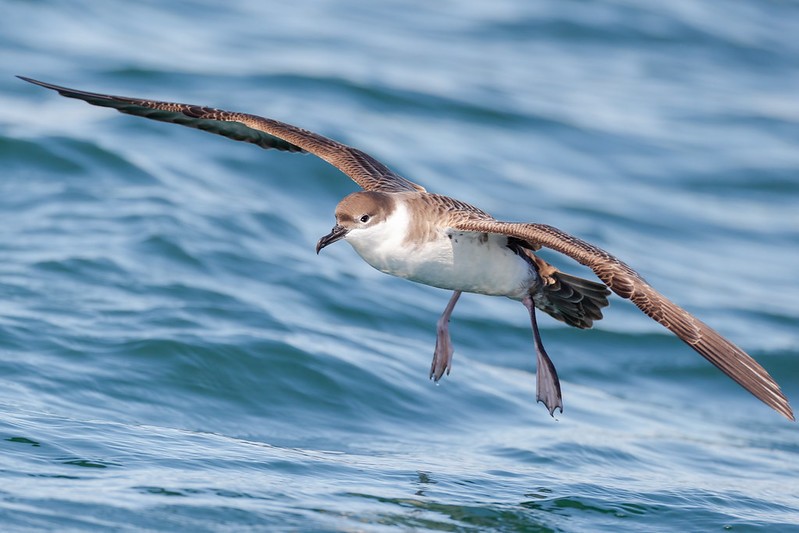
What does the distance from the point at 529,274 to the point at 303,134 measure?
78.4 inches

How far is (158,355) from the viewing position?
10.2 m

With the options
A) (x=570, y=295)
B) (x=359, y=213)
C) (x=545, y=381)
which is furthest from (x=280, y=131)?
(x=545, y=381)

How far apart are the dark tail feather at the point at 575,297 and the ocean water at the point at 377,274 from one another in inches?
44.6

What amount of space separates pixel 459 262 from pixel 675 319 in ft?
5.41

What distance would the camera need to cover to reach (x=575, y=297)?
881 centimetres

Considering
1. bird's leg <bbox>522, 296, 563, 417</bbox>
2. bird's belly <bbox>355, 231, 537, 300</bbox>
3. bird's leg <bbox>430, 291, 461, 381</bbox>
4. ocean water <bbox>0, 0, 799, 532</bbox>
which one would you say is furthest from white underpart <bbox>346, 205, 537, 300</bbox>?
ocean water <bbox>0, 0, 799, 532</bbox>

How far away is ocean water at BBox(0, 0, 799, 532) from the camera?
309 inches

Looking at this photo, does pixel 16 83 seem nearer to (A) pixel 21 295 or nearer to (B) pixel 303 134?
(A) pixel 21 295

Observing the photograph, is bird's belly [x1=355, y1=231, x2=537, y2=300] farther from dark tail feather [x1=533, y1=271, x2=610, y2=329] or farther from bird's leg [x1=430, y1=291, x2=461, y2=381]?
bird's leg [x1=430, y1=291, x2=461, y2=381]

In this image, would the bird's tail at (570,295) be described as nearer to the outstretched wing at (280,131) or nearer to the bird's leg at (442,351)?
the bird's leg at (442,351)

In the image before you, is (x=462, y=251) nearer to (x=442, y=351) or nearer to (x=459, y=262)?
(x=459, y=262)

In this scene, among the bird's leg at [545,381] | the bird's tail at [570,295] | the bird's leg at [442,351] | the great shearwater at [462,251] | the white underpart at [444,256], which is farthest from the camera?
the bird's leg at [442,351]

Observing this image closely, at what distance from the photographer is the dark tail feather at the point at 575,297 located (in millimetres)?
8750

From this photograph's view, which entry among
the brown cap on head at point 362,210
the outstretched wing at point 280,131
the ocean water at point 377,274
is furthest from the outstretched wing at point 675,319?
the outstretched wing at point 280,131
